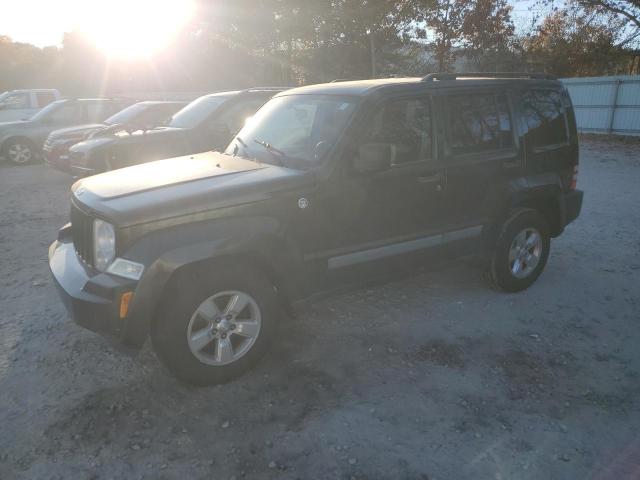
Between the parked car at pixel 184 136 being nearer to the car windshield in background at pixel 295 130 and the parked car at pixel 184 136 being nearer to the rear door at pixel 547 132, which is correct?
the car windshield in background at pixel 295 130

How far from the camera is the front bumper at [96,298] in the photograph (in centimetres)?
292

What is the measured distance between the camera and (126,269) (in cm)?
296

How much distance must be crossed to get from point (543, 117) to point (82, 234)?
4118 mm

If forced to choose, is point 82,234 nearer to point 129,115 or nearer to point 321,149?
point 321,149

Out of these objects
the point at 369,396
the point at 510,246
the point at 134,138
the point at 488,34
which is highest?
the point at 488,34

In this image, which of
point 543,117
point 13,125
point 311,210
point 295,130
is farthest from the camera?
point 13,125

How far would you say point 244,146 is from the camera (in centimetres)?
427

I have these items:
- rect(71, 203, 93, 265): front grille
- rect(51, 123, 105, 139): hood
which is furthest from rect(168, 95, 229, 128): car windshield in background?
rect(71, 203, 93, 265): front grille

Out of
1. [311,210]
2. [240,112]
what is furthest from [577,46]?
[311,210]

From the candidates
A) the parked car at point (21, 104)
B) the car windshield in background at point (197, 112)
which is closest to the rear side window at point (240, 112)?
the car windshield in background at point (197, 112)

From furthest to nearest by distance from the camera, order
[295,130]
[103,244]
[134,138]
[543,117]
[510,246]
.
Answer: [134,138] → [543,117] → [510,246] → [295,130] → [103,244]

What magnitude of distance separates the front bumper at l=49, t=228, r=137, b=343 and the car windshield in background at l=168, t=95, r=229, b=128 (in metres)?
5.36

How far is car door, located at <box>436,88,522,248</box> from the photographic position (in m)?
4.10

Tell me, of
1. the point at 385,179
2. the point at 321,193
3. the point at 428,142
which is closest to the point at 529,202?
the point at 428,142
